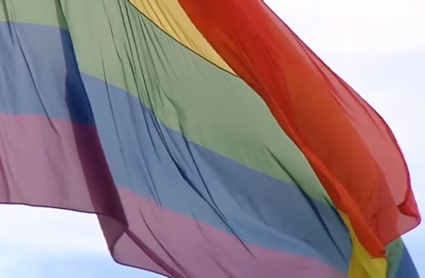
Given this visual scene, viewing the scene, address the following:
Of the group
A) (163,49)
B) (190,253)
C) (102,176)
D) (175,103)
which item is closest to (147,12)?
(163,49)

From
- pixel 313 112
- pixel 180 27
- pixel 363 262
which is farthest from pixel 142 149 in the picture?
pixel 363 262

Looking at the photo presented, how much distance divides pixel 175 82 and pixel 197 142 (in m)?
0.45

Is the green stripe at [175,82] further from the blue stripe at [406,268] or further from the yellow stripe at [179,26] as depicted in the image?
the blue stripe at [406,268]

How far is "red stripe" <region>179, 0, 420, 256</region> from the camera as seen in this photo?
661cm

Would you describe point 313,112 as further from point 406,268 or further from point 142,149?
point 406,268

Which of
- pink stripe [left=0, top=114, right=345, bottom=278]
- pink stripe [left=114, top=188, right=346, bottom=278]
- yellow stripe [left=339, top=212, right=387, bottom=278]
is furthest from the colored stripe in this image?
pink stripe [left=0, top=114, right=345, bottom=278]

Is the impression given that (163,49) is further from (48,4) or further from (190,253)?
(190,253)

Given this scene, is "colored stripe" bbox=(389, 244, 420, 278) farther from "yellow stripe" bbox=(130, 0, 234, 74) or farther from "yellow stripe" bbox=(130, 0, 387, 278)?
"yellow stripe" bbox=(130, 0, 234, 74)

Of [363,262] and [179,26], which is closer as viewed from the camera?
[363,262]

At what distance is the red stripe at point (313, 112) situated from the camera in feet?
21.7

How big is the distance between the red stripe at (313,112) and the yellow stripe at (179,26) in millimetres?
47

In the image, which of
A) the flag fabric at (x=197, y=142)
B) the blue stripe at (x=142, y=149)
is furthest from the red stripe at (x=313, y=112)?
the blue stripe at (x=142, y=149)

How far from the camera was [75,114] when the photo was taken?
6.21 metres

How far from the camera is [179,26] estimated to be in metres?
6.82
